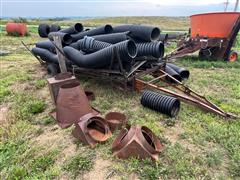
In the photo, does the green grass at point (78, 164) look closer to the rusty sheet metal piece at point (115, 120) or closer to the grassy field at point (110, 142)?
the grassy field at point (110, 142)

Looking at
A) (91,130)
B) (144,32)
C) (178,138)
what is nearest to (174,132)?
(178,138)

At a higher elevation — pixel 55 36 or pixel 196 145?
pixel 55 36

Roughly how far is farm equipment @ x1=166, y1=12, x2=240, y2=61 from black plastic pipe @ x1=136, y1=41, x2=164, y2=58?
2437 millimetres

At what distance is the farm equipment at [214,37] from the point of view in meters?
7.09

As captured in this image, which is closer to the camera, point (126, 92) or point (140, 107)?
point (140, 107)

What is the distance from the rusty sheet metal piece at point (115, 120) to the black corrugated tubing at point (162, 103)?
623mm

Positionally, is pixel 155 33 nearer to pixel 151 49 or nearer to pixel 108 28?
pixel 151 49

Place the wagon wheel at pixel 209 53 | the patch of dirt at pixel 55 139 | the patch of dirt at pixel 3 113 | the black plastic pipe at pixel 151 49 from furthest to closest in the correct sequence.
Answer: the wagon wheel at pixel 209 53
the black plastic pipe at pixel 151 49
the patch of dirt at pixel 3 113
the patch of dirt at pixel 55 139

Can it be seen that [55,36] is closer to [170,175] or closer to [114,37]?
[114,37]

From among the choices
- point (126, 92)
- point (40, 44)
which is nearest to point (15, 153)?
point (126, 92)

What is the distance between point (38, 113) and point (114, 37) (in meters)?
2.25

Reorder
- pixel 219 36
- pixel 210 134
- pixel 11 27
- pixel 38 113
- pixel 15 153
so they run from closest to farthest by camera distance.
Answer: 1. pixel 15 153
2. pixel 210 134
3. pixel 38 113
4. pixel 219 36
5. pixel 11 27

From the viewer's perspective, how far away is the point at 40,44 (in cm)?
641

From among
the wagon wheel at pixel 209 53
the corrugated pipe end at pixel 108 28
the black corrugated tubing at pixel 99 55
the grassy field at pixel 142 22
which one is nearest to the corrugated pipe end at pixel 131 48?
the black corrugated tubing at pixel 99 55
